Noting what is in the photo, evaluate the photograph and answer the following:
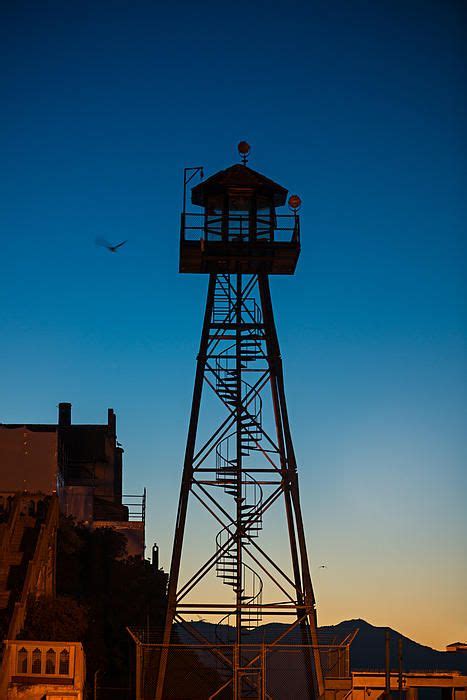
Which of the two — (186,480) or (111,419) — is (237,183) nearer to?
(186,480)

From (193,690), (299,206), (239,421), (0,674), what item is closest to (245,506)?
(239,421)

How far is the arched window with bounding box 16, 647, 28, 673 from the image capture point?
3150 cm

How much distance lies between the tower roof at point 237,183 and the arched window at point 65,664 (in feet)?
62.2

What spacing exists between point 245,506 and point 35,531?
23.1 ft

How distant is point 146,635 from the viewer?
40000 millimetres

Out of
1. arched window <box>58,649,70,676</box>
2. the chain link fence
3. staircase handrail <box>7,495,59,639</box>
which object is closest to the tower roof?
staircase handrail <box>7,495,59,639</box>

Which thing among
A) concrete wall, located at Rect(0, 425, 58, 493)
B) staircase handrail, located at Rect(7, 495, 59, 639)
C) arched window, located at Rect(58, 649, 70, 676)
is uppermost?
concrete wall, located at Rect(0, 425, 58, 493)

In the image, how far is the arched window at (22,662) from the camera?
31.5 metres

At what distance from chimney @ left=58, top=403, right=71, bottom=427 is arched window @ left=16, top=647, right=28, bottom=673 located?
38.7m

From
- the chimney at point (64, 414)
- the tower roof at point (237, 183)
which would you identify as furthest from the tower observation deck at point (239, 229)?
the chimney at point (64, 414)

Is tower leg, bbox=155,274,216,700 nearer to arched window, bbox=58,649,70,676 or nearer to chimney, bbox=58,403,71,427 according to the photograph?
arched window, bbox=58,649,70,676

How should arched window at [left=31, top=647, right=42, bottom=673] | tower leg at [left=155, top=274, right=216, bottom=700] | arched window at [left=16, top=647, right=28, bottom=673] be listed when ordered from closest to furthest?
arched window at [left=16, top=647, right=28, bottom=673]
arched window at [left=31, top=647, right=42, bottom=673]
tower leg at [left=155, top=274, right=216, bottom=700]

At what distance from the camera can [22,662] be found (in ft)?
104

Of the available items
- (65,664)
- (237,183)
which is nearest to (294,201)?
(237,183)
